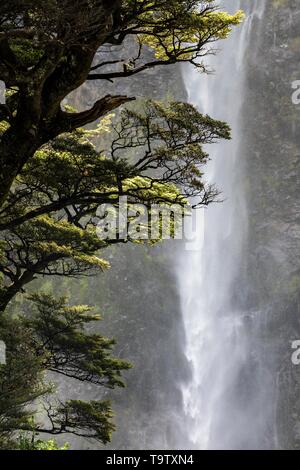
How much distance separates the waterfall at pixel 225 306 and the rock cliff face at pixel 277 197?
2.17 feet

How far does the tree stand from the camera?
640 cm

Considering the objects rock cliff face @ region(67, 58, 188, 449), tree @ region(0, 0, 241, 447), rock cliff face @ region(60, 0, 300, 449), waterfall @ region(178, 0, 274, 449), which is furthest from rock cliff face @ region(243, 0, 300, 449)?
tree @ region(0, 0, 241, 447)

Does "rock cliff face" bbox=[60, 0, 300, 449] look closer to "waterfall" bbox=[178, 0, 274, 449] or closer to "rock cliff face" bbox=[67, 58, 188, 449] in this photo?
"rock cliff face" bbox=[67, 58, 188, 449]

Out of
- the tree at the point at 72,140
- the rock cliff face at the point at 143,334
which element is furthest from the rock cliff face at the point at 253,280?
the tree at the point at 72,140

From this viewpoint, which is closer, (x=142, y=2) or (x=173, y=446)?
(x=142, y=2)

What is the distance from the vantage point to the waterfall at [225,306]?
110 ft

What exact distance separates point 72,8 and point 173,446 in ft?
99.2

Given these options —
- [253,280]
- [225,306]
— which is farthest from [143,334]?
[253,280]

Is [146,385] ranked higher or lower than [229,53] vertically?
lower

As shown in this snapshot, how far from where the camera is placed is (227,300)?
37.0 m

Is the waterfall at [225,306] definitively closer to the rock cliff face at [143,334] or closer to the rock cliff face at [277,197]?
the rock cliff face at [277,197]
